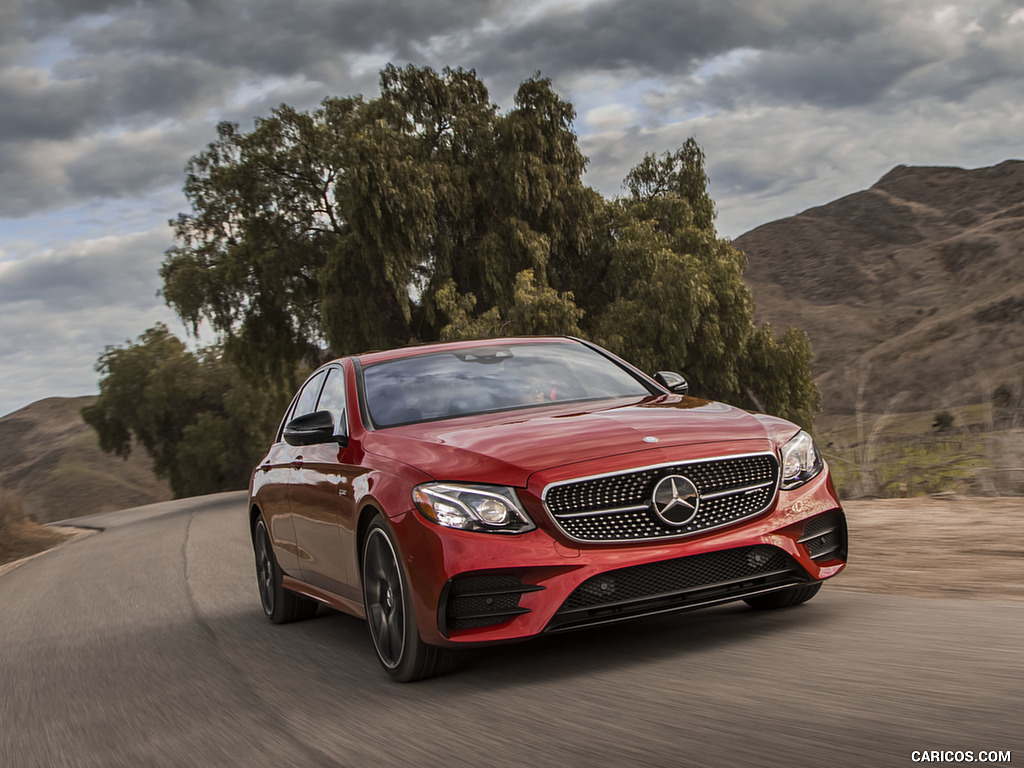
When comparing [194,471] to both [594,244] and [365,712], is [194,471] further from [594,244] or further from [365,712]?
[365,712]

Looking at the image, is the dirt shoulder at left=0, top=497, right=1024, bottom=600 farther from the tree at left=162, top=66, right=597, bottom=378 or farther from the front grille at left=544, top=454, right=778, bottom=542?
the tree at left=162, top=66, right=597, bottom=378

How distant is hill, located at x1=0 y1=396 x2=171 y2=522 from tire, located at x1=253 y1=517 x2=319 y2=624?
82975 mm

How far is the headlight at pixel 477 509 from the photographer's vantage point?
490cm

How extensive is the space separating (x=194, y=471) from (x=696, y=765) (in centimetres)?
5771

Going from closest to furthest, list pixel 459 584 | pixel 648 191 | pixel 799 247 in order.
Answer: pixel 459 584
pixel 648 191
pixel 799 247

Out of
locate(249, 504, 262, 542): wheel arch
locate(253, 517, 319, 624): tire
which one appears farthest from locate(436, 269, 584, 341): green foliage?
locate(253, 517, 319, 624): tire

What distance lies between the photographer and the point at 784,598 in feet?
19.9

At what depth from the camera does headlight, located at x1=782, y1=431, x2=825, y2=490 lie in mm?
5407

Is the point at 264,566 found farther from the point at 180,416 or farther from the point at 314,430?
the point at 180,416

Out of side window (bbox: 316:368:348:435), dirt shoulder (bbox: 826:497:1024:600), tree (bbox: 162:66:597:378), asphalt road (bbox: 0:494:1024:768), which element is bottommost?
dirt shoulder (bbox: 826:497:1024:600)

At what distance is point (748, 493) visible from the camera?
5.22 meters

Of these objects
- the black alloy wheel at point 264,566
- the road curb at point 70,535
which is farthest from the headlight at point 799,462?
the road curb at point 70,535

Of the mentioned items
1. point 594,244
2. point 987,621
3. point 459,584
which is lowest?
point 987,621

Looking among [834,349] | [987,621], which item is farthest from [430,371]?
[834,349]
